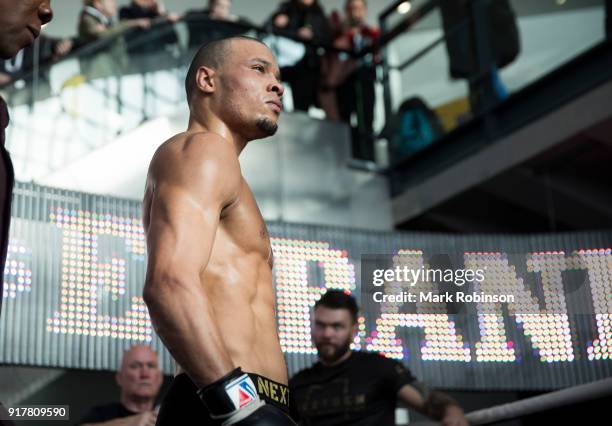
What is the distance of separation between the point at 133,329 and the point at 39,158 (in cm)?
143

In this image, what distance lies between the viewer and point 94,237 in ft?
19.7

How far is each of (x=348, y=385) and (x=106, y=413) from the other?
1.17 m

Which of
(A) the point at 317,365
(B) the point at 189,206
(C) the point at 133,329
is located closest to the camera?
(B) the point at 189,206

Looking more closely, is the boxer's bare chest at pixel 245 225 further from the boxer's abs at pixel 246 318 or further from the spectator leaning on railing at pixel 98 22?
the spectator leaning on railing at pixel 98 22

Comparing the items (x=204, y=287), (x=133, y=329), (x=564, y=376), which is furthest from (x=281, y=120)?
(x=204, y=287)

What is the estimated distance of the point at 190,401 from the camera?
7.56 feet

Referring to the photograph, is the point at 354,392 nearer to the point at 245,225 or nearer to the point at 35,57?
the point at 245,225

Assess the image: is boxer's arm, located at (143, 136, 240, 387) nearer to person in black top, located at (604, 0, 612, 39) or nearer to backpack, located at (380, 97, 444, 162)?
person in black top, located at (604, 0, 612, 39)

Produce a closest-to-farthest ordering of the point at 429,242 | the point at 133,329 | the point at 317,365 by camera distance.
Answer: the point at 317,365
the point at 133,329
the point at 429,242

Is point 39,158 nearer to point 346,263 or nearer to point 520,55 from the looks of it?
point 346,263

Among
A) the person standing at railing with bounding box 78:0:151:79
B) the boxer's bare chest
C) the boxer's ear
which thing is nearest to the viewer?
the boxer's bare chest

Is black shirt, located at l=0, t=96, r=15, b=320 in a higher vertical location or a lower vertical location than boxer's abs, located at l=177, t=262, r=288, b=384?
higher

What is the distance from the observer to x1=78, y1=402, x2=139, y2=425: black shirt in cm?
453

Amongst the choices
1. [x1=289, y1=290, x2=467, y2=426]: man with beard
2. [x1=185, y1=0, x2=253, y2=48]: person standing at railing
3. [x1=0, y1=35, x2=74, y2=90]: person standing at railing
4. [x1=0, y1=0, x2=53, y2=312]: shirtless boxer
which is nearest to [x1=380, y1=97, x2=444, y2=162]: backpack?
[x1=185, y1=0, x2=253, y2=48]: person standing at railing
